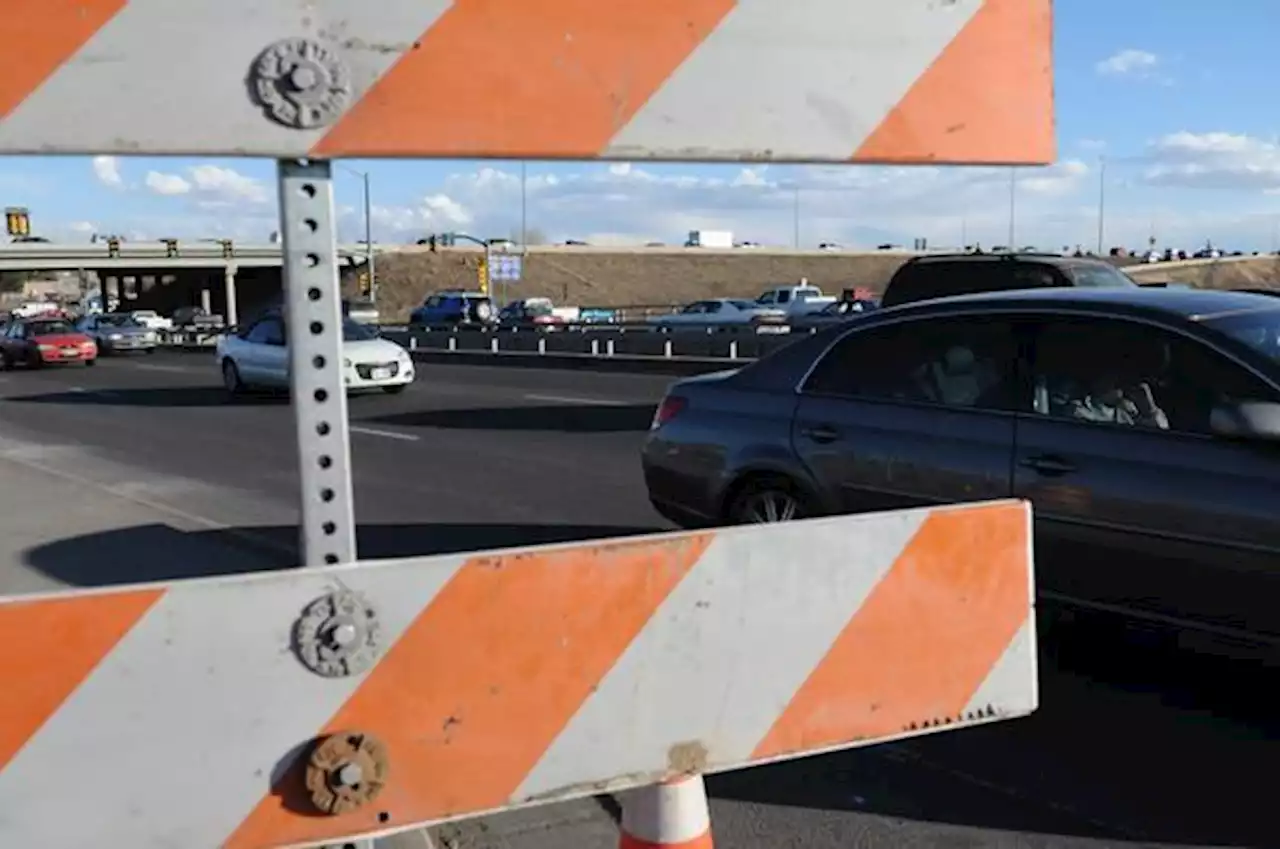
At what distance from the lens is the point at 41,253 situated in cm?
7256

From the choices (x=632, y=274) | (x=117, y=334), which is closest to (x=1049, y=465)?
(x=117, y=334)

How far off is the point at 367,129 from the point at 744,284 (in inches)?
4005

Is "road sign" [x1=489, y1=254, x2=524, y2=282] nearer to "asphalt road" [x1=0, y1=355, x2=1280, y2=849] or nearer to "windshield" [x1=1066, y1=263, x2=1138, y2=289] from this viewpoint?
"asphalt road" [x1=0, y1=355, x2=1280, y2=849]

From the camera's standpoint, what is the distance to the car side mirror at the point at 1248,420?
15.3 ft

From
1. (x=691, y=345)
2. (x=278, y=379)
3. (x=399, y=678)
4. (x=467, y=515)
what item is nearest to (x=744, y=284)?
(x=691, y=345)

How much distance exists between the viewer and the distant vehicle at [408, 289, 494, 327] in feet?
174

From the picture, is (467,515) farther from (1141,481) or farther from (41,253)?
(41,253)

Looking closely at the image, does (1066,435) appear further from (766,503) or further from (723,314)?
(723,314)

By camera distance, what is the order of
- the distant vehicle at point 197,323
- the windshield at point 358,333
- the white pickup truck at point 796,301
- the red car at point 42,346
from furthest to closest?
the distant vehicle at point 197,323 → the white pickup truck at point 796,301 → the red car at point 42,346 → the windshield at point 358,333

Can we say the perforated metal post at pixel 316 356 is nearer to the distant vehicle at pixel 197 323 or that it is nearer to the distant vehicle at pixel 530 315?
the distant vehicle at pixel 530 315

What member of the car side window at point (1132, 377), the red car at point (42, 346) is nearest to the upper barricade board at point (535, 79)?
the car side window at point (1132, 377)

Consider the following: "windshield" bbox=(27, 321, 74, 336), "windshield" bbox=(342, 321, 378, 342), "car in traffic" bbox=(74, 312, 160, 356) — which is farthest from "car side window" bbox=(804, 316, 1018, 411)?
"car in traffic" bbox=(74, 312, 160, 356)

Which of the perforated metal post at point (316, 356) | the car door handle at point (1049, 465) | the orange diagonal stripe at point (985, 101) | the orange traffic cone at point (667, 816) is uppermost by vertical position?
the orange diagonal stripe at point (985, 101)

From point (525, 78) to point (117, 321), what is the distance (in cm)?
4777
